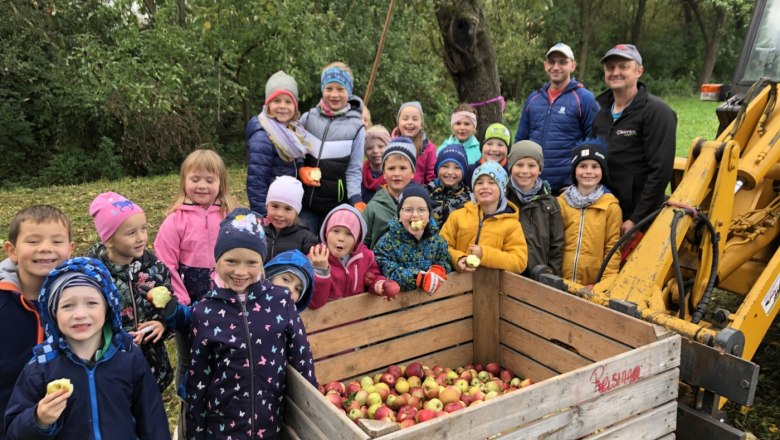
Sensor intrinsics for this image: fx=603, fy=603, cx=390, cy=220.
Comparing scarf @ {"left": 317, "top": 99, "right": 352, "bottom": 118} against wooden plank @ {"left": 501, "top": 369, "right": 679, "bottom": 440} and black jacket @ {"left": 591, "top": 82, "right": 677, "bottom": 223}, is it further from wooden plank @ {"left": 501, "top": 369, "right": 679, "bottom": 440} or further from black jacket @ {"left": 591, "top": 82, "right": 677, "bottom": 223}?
wooden plank @ {"left": 501, "top": 369, "right": 679, "bottom": 440}

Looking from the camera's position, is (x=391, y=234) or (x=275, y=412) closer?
(x=275, y=412)

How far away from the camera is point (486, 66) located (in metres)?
8.25

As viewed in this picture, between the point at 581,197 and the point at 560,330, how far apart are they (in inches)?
39.1

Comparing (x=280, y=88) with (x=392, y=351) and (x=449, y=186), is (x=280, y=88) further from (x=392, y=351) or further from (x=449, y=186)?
(x=392, y=351)

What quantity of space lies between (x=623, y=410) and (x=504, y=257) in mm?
1379

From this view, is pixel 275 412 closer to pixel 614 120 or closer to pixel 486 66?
pixel 614 120

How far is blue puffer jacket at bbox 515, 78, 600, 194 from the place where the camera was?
195 inches

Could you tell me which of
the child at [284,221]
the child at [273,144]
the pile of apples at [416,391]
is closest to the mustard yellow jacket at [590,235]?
the pile of apples at [416,391]

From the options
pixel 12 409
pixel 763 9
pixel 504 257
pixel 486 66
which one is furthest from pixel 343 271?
pixel 486 66

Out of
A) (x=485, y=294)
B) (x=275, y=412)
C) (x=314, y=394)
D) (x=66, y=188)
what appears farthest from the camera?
(x=66, y=188)

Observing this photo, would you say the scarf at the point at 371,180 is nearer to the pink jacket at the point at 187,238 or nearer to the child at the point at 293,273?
the pink jacket at the point at 187,238

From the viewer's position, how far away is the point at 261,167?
4312 mm

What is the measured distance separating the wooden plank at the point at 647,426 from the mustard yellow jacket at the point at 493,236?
4.35ft

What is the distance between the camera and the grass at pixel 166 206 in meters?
4.07
